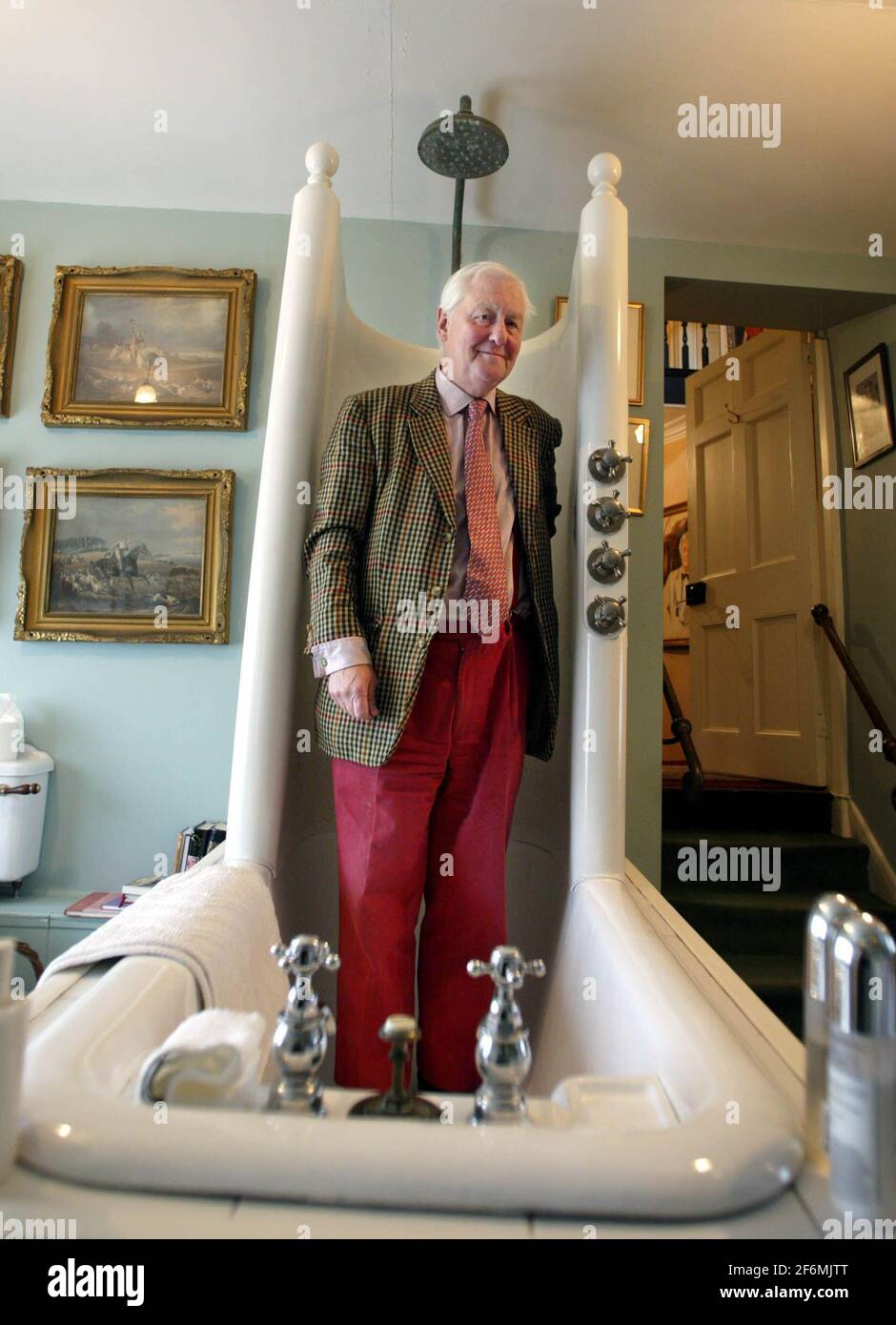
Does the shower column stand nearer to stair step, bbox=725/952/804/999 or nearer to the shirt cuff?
the shirt cuff

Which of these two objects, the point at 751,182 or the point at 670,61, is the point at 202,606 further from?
the point at 751,182

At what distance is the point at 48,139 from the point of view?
2.12 metres

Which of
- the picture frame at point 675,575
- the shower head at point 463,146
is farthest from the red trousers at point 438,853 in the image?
the picture frame at point 675,575

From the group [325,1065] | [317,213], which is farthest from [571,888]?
[317,213]

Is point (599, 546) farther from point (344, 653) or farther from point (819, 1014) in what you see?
point (819, 1014)

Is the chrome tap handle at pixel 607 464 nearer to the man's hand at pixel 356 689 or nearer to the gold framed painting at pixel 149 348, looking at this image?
the man's hand at pixel 356 689

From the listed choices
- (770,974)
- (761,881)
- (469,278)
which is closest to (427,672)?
(469,278)

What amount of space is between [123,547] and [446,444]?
4.46 ft

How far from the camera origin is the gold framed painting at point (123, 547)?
7.50ft

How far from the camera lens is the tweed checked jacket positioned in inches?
48.5

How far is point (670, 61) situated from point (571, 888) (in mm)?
1842

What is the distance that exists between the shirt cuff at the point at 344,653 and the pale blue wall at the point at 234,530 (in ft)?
3.77
